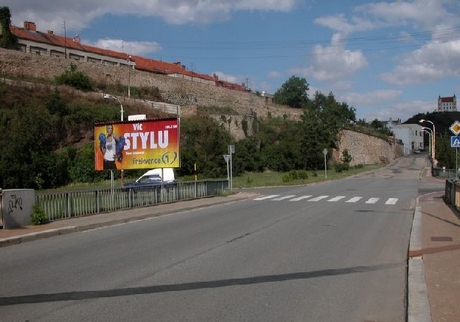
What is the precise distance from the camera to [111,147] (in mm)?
24953

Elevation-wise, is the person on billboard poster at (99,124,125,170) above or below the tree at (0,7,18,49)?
below

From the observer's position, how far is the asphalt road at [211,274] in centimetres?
645

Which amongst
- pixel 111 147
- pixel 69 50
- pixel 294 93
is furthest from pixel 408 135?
pixel 111 147

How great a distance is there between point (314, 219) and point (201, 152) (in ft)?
136

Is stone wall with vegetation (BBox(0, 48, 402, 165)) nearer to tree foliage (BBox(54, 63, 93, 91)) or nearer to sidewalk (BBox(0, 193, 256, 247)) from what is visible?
tree foliage (BBox(54, 63, 93, 91))

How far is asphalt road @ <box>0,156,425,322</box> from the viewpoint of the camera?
21.2 feet

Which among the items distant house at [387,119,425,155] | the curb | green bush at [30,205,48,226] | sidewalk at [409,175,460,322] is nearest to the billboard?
green bush at [30,205,48,226]

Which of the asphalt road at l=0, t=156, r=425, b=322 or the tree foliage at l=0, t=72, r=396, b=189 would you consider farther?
the tree foliage at l=0, t=72, r=396, b=189

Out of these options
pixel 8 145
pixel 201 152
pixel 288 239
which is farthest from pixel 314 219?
pixel 201 152

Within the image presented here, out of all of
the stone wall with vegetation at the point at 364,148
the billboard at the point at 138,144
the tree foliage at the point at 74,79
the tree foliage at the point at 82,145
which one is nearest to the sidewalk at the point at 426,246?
the billboard at the point at 138,144

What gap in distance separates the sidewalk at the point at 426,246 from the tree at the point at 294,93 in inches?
4564

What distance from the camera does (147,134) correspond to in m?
24.3

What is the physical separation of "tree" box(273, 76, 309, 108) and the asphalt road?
122m

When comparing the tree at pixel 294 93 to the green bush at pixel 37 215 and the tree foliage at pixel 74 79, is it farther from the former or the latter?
the green bush at pixel 37 215
